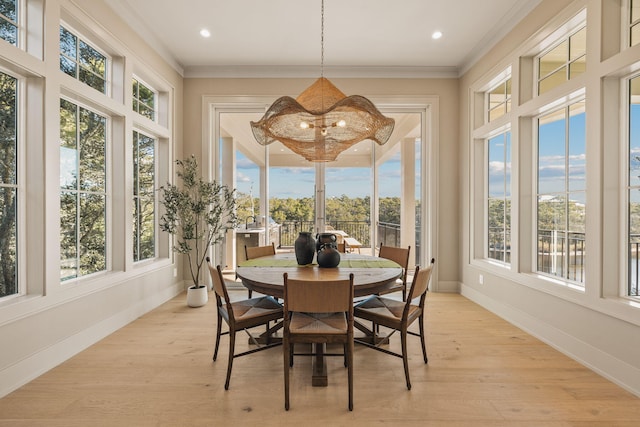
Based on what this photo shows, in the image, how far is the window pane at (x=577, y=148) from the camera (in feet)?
9.39

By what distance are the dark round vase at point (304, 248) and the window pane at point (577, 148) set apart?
2319 millimetres

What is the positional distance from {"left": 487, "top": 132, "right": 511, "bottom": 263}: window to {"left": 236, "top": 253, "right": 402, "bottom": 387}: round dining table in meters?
1.87

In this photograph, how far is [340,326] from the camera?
83.8 inches

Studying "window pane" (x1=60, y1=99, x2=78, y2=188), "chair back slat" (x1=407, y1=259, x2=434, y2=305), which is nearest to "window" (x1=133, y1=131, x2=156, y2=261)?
"window pane" (x1=60, y1=99, x2=78, y2=188)

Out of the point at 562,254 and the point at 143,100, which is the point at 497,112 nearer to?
the point at 562,254

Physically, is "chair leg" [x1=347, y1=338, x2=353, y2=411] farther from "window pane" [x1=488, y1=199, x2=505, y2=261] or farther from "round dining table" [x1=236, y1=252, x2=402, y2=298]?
"window pane" [x1=488, y1=199, x2=505, y2=261]

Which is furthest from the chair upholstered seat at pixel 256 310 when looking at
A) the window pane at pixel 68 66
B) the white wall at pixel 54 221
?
the window pane at pixel 68 66

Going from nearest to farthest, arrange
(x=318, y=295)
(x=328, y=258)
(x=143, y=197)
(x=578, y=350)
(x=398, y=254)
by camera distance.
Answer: (x=318, y=295), (x=578, y=350), (x=328, y=258), (x=398, y=254), (x=143, y=197)

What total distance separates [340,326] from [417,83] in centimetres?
394

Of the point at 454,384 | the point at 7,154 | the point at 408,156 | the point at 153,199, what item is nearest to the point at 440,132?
the point at 408,156

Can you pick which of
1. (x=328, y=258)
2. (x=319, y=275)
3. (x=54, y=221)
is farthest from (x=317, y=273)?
(x=54, y=221)

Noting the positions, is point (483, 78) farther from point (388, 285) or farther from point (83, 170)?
point (83, 170)

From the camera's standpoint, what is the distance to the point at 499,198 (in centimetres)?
413

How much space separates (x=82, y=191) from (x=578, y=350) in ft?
14.3
